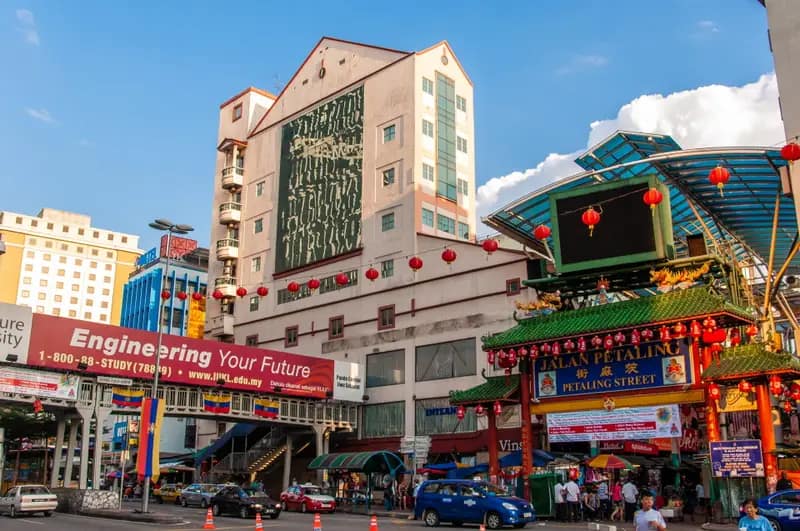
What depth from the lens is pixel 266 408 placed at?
4716 cm

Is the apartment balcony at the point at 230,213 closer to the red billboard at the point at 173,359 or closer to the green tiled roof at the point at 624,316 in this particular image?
the red billboard at the point at 173,359

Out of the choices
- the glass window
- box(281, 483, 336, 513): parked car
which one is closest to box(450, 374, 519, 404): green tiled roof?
box(281, 483, 336, 513): parked car

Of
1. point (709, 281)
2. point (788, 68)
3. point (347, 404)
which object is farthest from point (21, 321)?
point (788, 68)

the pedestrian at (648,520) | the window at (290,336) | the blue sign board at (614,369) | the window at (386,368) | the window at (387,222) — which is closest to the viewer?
the pedestrian at (648,520)

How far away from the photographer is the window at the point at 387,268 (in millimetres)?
53031

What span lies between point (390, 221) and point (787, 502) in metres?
36.2

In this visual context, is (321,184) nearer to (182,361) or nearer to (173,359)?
(182,361)

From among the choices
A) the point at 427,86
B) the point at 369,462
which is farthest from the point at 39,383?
the point at 427,86

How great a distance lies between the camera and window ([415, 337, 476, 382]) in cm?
4703

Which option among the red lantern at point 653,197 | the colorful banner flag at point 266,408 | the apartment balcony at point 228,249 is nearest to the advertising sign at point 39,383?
the colorful banner flag at point 266,408

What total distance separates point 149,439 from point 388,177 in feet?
97.0

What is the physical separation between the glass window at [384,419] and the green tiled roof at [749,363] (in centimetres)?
2644

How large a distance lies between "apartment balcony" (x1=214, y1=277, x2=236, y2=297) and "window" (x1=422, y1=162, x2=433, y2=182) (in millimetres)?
20854

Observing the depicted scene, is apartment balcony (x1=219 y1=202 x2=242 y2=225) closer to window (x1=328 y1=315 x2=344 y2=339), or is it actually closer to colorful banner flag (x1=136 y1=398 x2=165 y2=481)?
window (x1=328 y1=315 x2=344 y2=339)
